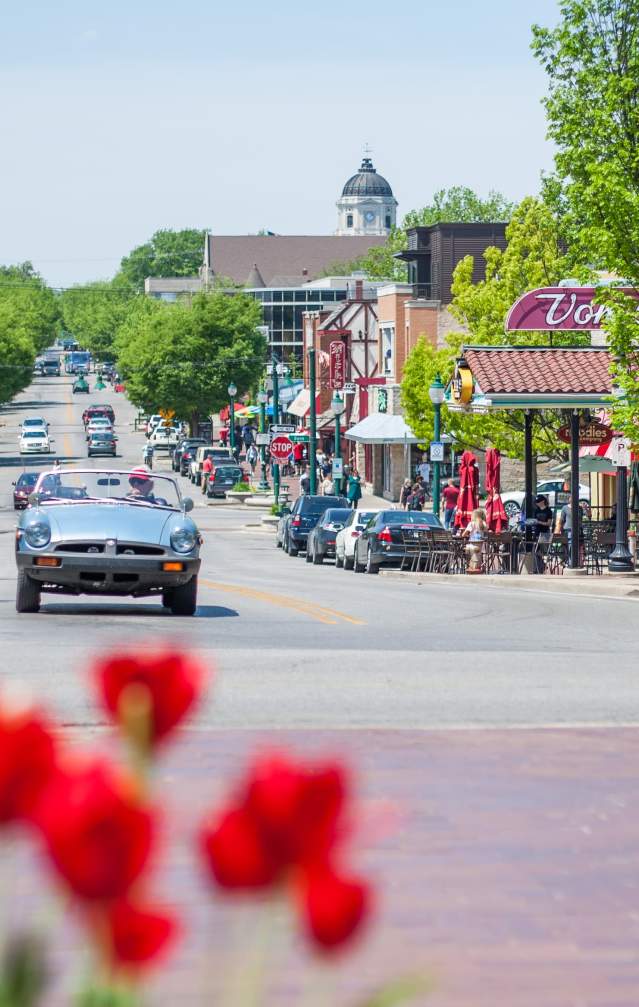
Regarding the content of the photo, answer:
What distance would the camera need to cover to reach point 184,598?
1812 cm

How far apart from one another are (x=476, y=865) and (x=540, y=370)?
2615cm

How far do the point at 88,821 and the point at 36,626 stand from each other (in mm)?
14854

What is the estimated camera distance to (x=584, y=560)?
111ft

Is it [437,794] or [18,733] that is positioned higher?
[18,733]

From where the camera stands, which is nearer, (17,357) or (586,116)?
(586,116)

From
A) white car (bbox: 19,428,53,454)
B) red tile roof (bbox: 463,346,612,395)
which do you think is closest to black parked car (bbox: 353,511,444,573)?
red tile roof (bbox: 463,346,612,395)

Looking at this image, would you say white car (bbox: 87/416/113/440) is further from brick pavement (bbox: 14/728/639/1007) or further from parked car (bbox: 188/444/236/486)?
brick pavement (bbox: 14/728/639/1007)

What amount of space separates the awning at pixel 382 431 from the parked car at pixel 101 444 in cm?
2593

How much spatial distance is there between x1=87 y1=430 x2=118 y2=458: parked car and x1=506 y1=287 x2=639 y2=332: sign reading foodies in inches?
2667

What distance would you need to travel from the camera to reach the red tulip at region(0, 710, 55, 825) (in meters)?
1.79

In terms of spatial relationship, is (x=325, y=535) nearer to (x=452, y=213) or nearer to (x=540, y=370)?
(x=540, y=370)

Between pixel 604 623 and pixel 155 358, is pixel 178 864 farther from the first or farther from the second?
pixel 155 358

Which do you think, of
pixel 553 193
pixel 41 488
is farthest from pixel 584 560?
pixel 41 488

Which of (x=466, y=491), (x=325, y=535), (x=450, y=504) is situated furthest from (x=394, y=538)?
(x=450, y=504)
